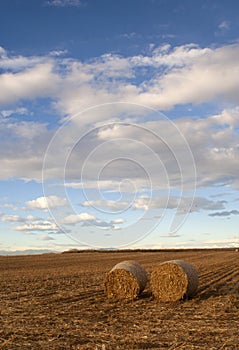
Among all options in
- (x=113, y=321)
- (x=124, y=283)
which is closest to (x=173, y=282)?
(x=124, y=283)

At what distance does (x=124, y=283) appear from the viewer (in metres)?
14.3

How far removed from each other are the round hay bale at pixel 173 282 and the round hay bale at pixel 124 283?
573mm

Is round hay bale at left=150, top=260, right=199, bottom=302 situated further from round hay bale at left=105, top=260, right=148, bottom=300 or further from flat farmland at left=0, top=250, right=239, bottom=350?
A: round hay bale at left=105, top=260, right=148, bottom=300

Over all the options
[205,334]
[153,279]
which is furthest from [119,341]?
[153,279]

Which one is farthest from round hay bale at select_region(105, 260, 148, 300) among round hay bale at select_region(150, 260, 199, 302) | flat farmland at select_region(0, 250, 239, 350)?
round hay bale at select_region(150, 260, 199, 302)

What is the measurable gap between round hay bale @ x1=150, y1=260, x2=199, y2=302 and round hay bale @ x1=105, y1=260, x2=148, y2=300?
0.57 m

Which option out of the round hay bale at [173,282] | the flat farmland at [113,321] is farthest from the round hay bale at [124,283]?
the round hay bale at [173,282]

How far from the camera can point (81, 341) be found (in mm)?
8555

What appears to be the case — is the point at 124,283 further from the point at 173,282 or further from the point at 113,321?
the point at 113,321

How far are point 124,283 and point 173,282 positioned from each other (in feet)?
5.02

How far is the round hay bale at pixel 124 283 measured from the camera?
1417 centimetres

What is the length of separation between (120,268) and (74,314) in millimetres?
3442

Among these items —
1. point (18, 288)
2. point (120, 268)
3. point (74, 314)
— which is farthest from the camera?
point (18, 288)

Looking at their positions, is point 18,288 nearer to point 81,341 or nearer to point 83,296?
point 83,296
